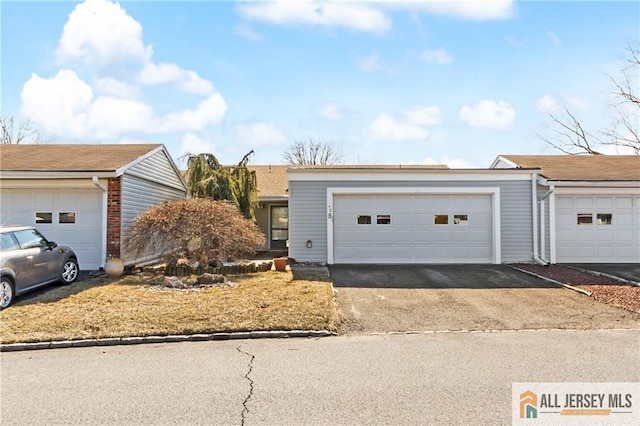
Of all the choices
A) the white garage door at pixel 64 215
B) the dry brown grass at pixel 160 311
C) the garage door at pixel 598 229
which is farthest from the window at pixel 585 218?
the white garage door at pixel 64 215

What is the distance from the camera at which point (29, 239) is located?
8.98m

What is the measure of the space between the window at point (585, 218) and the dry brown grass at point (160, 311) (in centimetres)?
972

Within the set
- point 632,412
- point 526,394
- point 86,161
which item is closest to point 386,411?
point 526,394

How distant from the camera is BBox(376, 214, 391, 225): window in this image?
14.1 metres

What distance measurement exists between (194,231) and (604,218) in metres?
13.2

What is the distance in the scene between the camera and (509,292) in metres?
Answer: 9.67

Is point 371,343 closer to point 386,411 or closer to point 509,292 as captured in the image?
point 386,411

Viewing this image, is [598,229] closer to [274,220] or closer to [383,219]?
[383,219]

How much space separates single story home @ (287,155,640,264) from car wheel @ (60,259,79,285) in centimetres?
618

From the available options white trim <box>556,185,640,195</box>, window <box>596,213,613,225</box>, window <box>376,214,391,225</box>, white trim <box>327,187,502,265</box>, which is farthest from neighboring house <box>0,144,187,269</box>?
window <box>596,213,613,225</box>

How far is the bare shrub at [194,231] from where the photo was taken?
11016mm

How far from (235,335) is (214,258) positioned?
5.15 meters

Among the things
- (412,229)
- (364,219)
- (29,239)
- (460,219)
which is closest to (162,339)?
(29,239)

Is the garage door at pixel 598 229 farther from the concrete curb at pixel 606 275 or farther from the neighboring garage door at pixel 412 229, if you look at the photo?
the neighboring garage door at pixel 412 229
